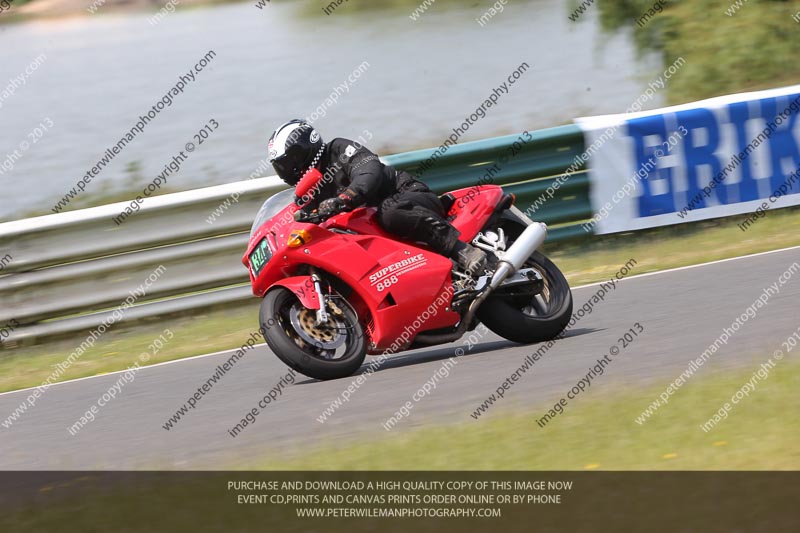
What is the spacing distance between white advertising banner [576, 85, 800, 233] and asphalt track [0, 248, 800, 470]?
7.46 ft

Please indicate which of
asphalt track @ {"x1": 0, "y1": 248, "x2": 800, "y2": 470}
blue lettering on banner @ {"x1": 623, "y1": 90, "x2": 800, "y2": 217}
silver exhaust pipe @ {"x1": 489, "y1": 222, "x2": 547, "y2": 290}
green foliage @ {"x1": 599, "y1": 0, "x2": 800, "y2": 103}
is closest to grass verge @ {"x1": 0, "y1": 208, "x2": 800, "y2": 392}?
blue lettering on banner @ {"x1": 623, "y1": 90, "x2": 800, "y2": 217}

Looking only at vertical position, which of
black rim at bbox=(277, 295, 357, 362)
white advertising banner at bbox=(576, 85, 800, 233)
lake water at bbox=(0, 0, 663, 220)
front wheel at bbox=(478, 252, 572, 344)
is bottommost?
lake water at bbox=(0, 0, 663, 220)

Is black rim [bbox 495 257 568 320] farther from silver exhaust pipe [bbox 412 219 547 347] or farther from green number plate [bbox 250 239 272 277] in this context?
green number plate [bbox 250 239 272 277]

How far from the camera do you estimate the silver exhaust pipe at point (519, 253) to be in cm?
726

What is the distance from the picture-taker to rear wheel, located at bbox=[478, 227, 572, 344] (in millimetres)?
7418

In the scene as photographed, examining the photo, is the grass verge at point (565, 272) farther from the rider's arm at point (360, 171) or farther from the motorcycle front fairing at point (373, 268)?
the rider's arm at point (360, 171)

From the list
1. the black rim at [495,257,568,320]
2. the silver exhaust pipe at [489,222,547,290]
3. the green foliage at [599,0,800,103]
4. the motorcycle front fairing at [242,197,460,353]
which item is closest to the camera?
the motorcycle front fairing at [242,197,460,353]

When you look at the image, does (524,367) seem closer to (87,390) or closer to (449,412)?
(449,412)

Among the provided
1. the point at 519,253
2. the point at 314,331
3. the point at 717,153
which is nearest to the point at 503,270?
the point at 519,253

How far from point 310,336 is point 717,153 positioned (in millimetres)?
5967

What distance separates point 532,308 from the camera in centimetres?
772

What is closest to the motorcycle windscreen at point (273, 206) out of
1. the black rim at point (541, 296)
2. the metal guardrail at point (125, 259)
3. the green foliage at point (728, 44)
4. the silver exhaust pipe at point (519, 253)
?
the silver exhaust pipe at point (519, 253)

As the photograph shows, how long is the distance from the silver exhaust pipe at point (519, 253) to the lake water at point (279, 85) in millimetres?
6996

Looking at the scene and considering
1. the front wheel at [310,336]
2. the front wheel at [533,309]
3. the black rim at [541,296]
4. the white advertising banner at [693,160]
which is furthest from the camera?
the white advertising banner at [693,160]
